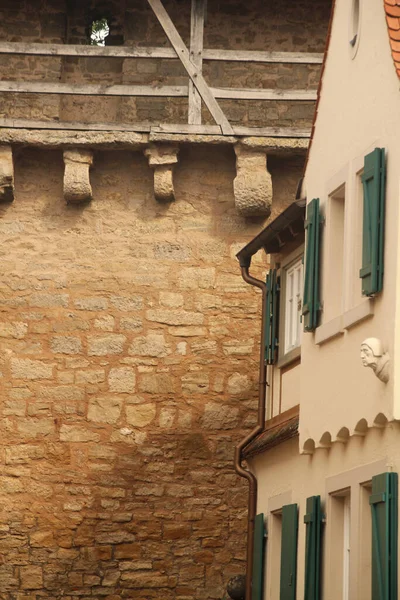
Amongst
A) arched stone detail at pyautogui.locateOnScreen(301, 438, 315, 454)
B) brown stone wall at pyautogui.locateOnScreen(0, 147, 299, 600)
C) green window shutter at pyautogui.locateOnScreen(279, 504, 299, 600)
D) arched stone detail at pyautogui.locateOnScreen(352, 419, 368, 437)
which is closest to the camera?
arched stone detail at pyautogui.locateOnScreen(352, 419, 368, 437)

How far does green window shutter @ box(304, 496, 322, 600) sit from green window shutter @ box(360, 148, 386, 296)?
6.10 feet

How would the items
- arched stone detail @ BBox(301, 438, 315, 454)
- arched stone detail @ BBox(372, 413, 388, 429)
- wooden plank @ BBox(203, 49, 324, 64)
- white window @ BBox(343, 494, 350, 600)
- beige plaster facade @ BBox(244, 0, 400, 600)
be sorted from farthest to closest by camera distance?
1. wooden plank @ BBox(203, 49, 324, 64)
2. arched stone detail @ BBox(301, 438, 315, 454)
3. white window @ BBox(343, 494, 350, 600)
4. beige plaster facade @ BBox(244, 0, 400, 600)
5. arched stone detail @ BBox(372, 413, 388, 429)

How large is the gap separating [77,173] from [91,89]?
87 cm

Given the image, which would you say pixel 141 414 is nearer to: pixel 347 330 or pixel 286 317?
pixel 286 317

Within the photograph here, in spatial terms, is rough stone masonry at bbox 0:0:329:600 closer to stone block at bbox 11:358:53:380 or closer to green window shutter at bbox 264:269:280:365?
stone block at bbox 11:358:53:380

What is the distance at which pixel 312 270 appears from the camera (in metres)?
9.95

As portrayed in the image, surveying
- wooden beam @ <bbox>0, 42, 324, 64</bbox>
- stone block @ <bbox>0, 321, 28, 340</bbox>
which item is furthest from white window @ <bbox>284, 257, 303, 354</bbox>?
stone block @ <bbox>0, 321, 28, 340</bbox>

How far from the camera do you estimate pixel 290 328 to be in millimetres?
11414

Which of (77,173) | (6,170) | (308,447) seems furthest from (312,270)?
(6,170)

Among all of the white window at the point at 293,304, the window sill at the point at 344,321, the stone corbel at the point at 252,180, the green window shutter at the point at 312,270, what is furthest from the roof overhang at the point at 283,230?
the stone corbel at the point at 252,180

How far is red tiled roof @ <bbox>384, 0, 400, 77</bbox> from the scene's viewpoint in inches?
340

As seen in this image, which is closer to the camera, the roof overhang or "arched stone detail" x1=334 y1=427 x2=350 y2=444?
"arched stone detail" x1=334 y1=427 x2=350 y2=444

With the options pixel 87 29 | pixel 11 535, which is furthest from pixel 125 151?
pixel 11 535

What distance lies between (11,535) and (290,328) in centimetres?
404
